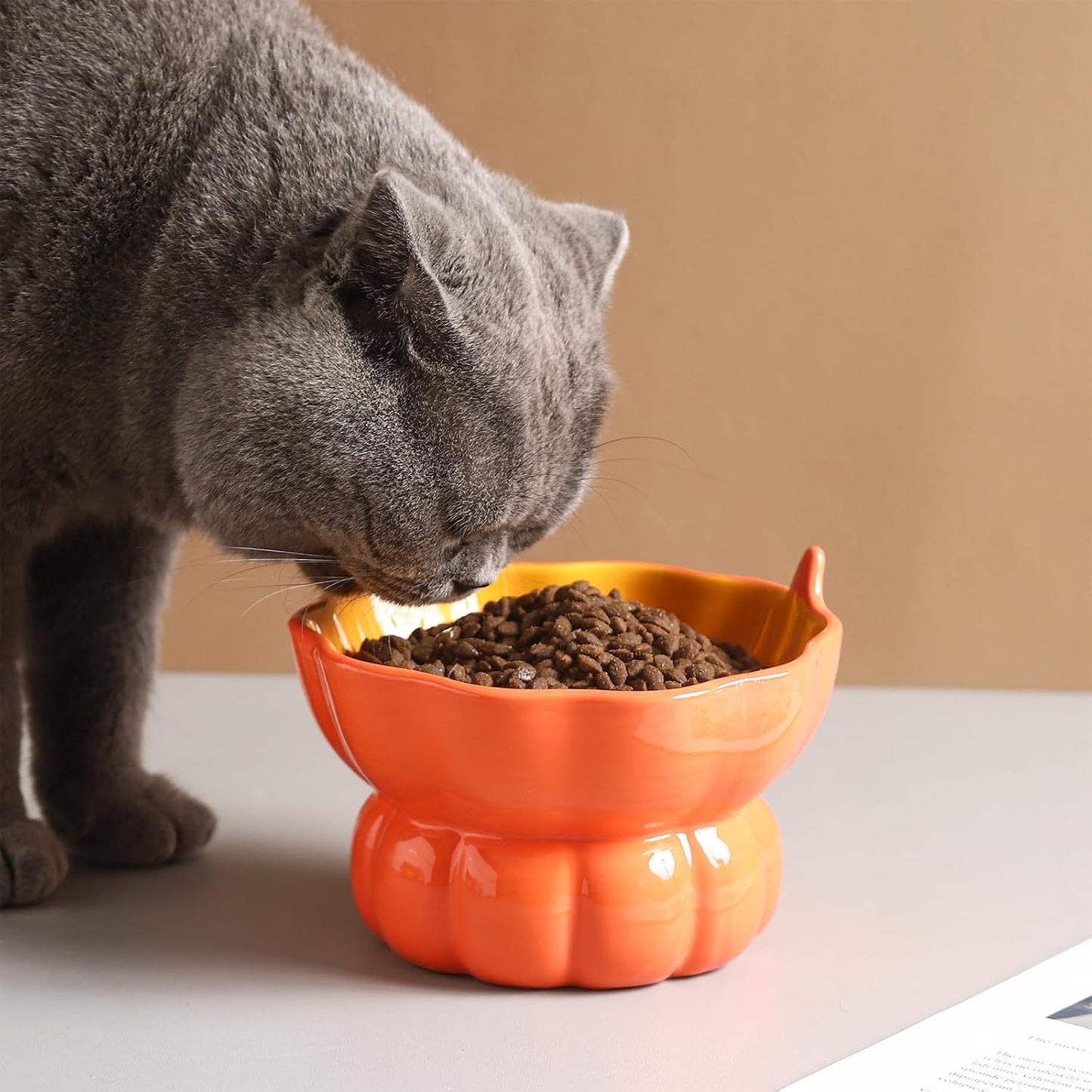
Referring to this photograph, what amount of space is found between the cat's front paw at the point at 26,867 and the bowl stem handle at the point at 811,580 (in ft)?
2.02

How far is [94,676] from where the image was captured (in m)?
1.15

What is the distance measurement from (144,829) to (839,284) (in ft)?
3.94

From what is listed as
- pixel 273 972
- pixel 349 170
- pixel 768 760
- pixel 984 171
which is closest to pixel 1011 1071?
pixel 768 760

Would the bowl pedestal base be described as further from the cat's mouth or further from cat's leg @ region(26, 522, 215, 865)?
cat's leg @ region(26, 522, 215, 865)

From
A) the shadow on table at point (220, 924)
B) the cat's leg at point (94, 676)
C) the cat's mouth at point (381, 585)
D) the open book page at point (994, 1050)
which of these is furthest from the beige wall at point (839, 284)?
the open book page at point (994, 1050)

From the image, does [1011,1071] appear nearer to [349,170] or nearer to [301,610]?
[301,610]

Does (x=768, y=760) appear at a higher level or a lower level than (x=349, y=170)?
lower

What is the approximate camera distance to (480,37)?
174 cm

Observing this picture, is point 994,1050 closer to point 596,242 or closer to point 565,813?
point 565,813

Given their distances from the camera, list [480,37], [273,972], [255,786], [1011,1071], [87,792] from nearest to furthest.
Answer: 1. [1011,1071]
2. [273,972]
3. [87,792]
4. [255,786]
5. [480,37]

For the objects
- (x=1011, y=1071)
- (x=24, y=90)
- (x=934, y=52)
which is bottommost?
(x=1011, y=1071)

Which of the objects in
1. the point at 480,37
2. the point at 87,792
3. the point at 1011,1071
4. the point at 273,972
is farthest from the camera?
the point at 480,37

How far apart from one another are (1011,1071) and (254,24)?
89 centimetres

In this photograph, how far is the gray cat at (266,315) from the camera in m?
0.85
